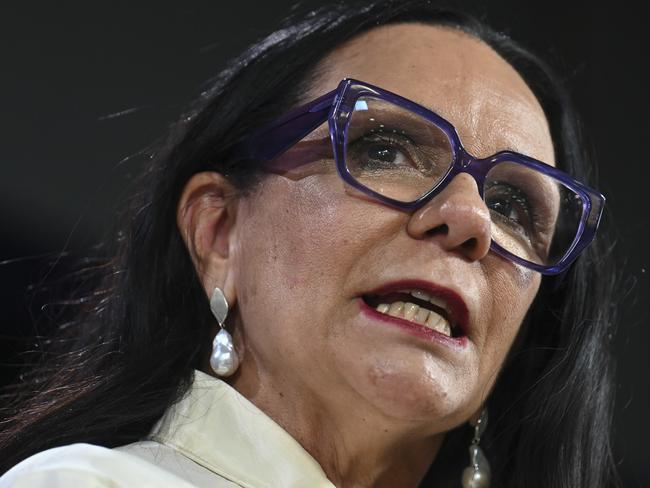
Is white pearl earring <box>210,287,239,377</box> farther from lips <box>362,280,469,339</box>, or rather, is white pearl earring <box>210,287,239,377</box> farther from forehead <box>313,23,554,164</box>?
forehead <box>313,23,554,164</box>

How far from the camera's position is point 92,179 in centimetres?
200

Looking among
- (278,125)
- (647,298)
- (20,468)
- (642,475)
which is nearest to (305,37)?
(278,125)

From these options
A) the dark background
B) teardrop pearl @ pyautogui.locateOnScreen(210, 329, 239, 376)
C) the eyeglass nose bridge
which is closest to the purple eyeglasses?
the eyeglass nose bridge

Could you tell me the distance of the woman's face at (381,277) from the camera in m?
1.29

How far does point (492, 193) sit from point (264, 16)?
3.05 feet

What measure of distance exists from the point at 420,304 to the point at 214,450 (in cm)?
31

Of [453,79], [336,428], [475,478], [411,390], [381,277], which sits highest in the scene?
[453,79]

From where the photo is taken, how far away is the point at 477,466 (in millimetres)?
1585

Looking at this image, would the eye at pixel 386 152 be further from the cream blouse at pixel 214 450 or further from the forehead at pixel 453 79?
the cream blouse at pixel 214 450

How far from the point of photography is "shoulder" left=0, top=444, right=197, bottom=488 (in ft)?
3.75

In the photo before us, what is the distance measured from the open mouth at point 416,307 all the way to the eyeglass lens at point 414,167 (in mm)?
122

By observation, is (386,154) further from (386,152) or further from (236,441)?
(236,441)

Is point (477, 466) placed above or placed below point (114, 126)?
below

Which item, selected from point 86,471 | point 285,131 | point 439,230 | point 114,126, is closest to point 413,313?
point 439,230
